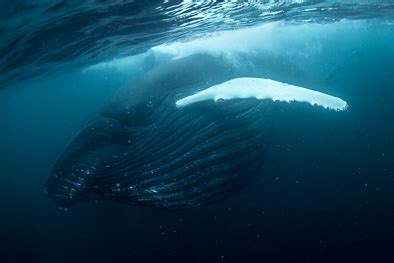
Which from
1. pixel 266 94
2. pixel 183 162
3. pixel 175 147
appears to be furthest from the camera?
pixel 175 147

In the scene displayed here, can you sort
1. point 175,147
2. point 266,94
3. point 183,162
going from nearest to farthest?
point 266,94, point 183,162, point 175,147

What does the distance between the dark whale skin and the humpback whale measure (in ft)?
0.07

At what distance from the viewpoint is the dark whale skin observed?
7012 millimetres

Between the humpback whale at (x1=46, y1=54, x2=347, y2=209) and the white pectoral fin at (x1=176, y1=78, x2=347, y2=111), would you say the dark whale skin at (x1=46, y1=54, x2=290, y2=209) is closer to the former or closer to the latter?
the humpback whale at (x1=46, y1=54, x2=347, y2=209)

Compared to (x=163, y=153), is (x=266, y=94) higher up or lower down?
higher up

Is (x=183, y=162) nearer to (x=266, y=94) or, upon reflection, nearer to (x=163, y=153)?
(x=163, y=153)

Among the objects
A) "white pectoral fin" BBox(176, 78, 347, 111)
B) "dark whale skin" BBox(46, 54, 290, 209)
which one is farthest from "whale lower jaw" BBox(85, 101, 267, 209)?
"white pectoral fin" BBox(176, 78, 347, 111)

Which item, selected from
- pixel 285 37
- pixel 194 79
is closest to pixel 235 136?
pixel 194 79

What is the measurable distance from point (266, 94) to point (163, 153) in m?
2.50

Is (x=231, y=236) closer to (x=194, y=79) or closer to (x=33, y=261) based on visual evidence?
(x=33, y=261)

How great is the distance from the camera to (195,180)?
6984 millimetres

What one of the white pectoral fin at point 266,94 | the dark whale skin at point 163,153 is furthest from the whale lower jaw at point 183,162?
the white pectoral fin at point 266,94

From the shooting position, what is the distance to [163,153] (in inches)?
280

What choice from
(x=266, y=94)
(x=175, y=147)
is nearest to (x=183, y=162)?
(x=175, y=147)
